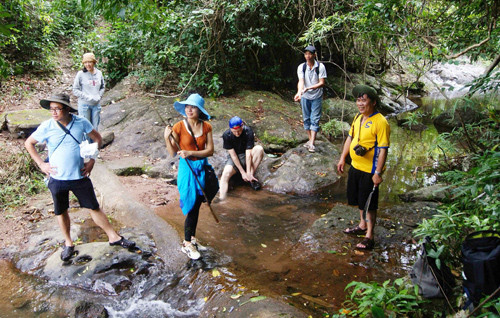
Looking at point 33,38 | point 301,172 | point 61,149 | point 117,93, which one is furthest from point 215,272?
point 33,38

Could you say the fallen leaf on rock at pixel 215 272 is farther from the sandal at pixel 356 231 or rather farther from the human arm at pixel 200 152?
the sandal at pixel 356 231

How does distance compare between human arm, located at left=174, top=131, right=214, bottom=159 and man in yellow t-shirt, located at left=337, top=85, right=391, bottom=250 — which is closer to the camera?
human arm, located at left=174, top=131, right=214, bottom=159

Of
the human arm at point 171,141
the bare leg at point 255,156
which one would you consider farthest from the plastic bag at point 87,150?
the bare leg at point 255,156

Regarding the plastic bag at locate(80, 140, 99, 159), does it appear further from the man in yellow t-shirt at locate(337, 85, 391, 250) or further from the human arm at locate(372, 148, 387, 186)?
the human arm at locate(372, 148, 387, 186)

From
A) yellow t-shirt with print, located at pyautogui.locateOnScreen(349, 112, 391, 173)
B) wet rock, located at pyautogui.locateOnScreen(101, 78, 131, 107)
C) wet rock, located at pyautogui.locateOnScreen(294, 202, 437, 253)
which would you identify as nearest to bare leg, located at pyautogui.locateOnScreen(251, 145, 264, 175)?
wet rock, located at pyautogui.locateOnScreen(294, 202, 437, 253)

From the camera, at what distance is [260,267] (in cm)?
414

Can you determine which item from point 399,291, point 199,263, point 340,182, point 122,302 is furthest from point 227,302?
point 340,182

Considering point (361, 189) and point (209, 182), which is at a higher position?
point (209, 182)

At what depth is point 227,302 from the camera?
3336 mm

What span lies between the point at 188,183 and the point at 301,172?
12.0 feet

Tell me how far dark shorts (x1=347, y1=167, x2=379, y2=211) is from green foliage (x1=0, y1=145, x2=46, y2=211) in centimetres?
492

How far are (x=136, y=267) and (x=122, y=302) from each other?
426mm

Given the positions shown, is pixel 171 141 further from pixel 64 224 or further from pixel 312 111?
pixel 312 111

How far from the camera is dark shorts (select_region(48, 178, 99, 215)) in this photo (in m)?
3.78
